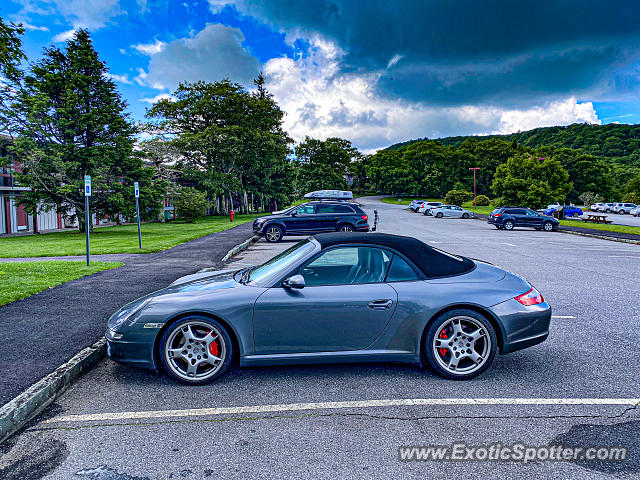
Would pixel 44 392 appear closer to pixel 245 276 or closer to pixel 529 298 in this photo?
pixel 245 276

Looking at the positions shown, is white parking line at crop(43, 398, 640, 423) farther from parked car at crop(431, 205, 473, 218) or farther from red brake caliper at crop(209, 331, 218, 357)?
parked car at crop(431, 205, 473, 218)

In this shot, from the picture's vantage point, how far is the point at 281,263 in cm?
445

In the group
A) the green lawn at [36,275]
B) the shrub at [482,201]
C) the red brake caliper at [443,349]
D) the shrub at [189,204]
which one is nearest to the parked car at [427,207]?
the shrub at [482,201]

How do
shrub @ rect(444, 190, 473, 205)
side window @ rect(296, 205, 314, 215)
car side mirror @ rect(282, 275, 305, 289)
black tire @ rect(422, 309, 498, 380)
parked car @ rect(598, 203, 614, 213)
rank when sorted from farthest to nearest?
1. shrub @ rect(444, 190, 473, 205)
2. parked car @ rect(598, 203, 614, 213)
3. side window @ rect(296, 205, 314, 215)
4. black tire @ rect(422, 309, 498, 380)
5. car side mirror @ rect(282, 275, 305, 289)

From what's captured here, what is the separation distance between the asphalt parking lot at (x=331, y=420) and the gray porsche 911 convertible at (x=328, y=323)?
0.87ft

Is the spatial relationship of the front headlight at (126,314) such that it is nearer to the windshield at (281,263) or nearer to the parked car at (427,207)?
Answer: the windshield at (281,263)

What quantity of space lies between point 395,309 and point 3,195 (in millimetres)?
36127

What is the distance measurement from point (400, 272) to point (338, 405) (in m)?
1.42

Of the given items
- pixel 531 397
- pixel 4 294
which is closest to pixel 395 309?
pixel 531 397

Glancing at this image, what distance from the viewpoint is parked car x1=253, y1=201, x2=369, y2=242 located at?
18406mm

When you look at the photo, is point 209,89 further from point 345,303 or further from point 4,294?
point 345,303

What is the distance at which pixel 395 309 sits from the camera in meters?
3.95

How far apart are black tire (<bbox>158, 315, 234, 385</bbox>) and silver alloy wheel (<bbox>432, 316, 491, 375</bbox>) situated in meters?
2.01

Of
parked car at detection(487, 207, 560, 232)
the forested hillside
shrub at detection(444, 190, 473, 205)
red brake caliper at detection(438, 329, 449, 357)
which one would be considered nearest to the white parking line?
red brake caliper at detection(438, 329, 449, 357)
